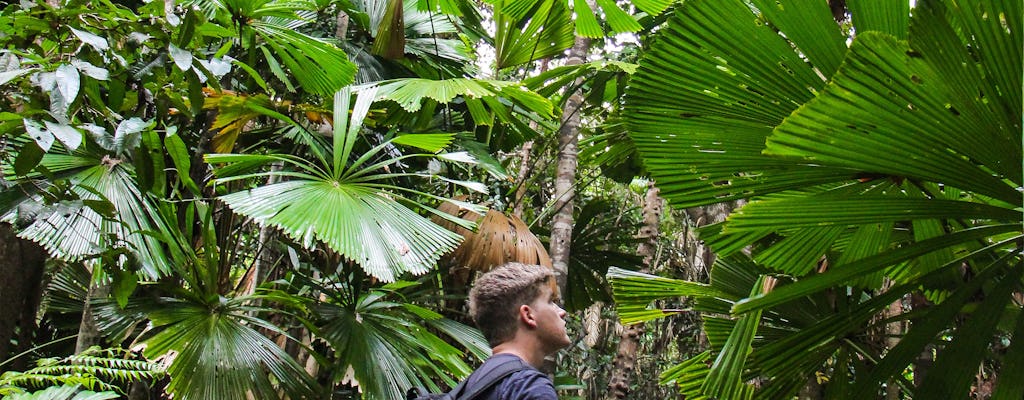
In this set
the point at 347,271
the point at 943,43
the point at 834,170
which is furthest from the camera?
the point at 347,271

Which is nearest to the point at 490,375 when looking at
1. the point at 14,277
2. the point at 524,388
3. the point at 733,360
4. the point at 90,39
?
the point at 524,388

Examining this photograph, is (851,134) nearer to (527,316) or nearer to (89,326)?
(527,316)

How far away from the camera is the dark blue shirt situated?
1.66 m

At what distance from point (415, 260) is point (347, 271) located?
96cm

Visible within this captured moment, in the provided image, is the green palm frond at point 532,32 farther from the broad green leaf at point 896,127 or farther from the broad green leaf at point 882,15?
the broad green leaf at point 896,127

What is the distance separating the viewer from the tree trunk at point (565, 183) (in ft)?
15.3

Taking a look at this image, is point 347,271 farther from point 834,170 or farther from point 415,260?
point 834,170

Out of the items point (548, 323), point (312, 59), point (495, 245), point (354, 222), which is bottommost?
point (548, 323)

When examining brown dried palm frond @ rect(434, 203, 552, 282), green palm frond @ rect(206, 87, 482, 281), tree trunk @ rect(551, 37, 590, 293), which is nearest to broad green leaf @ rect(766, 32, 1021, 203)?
green palm frond @ rect(206, 87, 482, 281)

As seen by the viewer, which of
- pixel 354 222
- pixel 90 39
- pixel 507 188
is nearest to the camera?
pixel 90 39

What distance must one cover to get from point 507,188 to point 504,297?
12.7 ft

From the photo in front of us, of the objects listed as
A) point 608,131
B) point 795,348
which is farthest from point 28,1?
point 608,131

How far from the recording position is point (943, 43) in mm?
1238

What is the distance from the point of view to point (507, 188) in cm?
589
